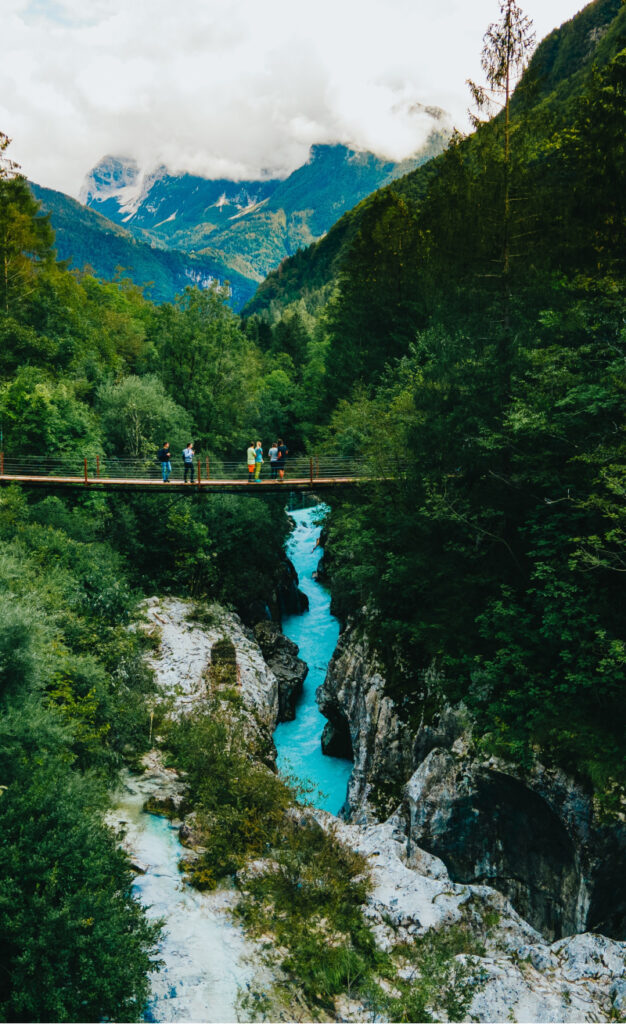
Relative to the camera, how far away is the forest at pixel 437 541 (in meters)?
8.32

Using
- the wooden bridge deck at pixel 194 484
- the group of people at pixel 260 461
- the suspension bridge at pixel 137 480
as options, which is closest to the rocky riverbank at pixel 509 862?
the wooden bridge deck at pixel 194 484

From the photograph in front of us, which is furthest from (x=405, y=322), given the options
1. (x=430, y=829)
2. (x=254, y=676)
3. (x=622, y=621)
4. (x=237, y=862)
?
(x=237, y=862)

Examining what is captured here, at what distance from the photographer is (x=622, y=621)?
11.2m

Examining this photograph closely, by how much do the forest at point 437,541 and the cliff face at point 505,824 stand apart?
0.54 metres

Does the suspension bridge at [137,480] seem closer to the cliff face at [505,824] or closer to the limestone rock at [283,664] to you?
the limestone rock at [283,664]

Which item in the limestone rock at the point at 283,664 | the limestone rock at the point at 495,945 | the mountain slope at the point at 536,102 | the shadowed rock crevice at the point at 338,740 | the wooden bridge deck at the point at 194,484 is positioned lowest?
the shadowed rock crevice at the point at 338,740

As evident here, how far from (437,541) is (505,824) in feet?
24.6

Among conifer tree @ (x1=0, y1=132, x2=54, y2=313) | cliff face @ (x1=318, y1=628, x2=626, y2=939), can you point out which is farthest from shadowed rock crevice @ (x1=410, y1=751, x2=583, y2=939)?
conifer tree @ (x1=0, y1=132, x2=54, y2=313)

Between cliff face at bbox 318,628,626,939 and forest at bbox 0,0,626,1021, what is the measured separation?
539mm

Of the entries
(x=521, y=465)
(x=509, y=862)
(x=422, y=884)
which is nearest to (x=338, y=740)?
(x=422, y=884)

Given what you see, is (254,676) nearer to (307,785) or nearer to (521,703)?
(307,785)

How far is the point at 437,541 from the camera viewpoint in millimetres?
16672

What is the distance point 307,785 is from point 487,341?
15280 millimetres

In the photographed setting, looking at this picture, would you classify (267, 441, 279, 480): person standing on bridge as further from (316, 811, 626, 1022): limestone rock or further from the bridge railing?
(316, 811, 626, 1022): limestone rock
